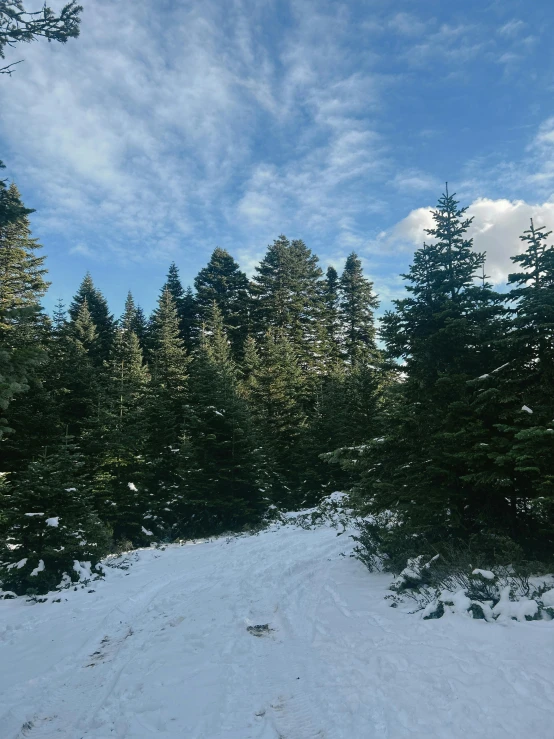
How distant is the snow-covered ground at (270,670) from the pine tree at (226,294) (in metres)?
44.3

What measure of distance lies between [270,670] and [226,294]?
185 ft

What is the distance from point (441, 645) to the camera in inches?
227

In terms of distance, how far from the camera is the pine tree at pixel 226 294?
5531cm

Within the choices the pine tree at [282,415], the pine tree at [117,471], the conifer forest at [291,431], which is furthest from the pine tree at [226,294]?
the pine tree at [117,471]

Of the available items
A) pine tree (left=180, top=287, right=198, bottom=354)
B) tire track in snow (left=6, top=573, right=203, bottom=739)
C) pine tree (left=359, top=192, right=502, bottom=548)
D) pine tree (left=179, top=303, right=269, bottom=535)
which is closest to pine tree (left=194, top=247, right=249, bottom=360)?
pine tree (left=180, top=287, right=198, bottom=354)

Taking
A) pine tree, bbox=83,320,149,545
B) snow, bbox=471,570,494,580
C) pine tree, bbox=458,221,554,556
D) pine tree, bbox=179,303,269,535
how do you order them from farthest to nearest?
pine tree, bbox=179,303,269,535, pine tree, bbox=83,320,149,545, pine tree, bbox=458,221,554,556, snow, bbox=471,570,494,580

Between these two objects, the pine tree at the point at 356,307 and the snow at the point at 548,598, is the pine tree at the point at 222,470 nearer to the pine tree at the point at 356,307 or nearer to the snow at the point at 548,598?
the snow at the point at 548,598

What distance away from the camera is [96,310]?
204 ft

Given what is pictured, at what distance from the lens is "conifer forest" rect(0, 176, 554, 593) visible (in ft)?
28.8

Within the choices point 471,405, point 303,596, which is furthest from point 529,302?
point 303,596

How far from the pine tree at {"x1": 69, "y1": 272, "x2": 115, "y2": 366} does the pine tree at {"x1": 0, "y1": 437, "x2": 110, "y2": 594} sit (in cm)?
4272

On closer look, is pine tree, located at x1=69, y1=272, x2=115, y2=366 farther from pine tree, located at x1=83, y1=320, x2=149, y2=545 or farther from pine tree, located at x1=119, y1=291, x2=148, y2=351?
pine tree, located at x1=83, y1=320, x2=149, y2=545

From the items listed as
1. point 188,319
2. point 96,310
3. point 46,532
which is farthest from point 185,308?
point 46,532

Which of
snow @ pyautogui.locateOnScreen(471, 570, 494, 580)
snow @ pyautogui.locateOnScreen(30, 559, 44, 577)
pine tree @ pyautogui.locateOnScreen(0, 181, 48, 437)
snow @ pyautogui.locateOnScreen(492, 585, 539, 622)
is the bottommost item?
snow @ pyautogui.locateOnScreen(30, 559, 44, 577)
